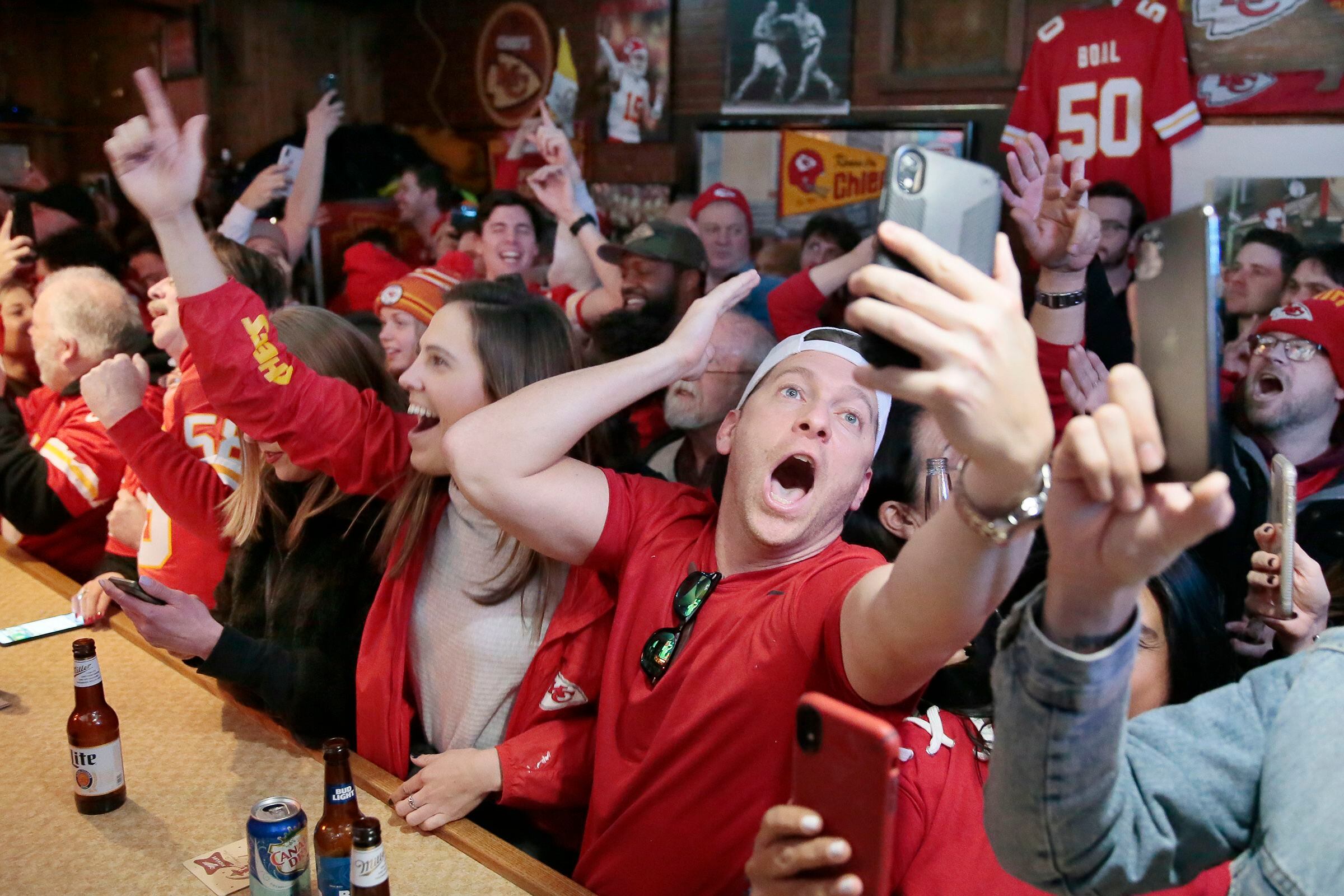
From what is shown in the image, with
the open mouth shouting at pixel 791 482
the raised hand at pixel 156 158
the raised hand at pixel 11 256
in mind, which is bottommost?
the open mouth shouting at pixel 791 482

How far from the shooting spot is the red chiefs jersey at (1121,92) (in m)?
3.74

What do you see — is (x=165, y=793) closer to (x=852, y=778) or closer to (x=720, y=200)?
(x=852, y=778)

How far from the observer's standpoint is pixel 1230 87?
372cm

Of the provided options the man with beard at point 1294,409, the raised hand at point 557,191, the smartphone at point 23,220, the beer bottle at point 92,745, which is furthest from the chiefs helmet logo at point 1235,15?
the smartphone at point 23,220

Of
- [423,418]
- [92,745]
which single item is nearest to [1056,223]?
[423,418]

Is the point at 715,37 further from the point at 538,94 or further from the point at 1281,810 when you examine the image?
the point at 1281,810

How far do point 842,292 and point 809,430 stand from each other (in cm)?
225

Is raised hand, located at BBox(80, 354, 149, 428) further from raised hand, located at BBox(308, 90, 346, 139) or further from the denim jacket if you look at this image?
raised hand, located at BBox(308, 90, 346, 139)

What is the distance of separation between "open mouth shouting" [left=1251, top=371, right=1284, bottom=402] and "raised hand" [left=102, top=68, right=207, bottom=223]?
7.35 ft

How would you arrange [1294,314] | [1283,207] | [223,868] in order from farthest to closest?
[1283,207], [1294,314], [223,868]

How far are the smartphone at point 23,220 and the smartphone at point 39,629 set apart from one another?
9.16ft

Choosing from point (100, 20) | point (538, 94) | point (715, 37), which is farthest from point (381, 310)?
point (100, 20)

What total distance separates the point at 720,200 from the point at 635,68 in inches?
60.0

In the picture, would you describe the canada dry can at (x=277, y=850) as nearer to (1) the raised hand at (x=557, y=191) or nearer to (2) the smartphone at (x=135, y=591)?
(2) the smartphone at (x=135, y=591)
